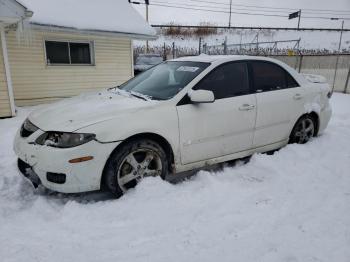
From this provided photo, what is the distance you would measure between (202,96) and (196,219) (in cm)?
140

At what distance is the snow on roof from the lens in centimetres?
927

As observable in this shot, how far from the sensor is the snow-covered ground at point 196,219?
2436 mm

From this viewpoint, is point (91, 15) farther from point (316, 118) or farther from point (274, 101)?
point (316, 118)

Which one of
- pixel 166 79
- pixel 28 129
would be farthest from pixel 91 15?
pixel 28 129

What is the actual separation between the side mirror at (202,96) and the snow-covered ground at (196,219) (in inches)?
36.8

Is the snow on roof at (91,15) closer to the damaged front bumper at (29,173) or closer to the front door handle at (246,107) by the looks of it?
the damaged front bumper at (29,173)

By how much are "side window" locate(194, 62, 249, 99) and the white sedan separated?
0.01 metres

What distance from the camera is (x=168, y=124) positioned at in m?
3.41

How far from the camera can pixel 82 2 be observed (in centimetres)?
1093

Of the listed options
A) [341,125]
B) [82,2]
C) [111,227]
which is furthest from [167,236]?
[82,2]

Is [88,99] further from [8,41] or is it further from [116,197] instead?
[8,41]

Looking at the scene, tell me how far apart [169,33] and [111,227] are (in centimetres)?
3833

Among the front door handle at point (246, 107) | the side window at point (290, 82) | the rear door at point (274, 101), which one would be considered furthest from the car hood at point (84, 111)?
the side window at point (290, 82)

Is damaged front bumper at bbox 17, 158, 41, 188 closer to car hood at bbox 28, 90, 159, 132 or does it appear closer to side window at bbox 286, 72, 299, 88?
car hood at bbox 28, 90, 159, 132
